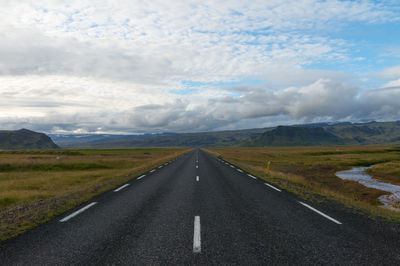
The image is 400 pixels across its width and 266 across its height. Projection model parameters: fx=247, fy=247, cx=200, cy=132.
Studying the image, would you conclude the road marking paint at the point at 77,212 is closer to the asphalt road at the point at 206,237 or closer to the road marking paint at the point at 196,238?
the asphalt road at the point at 206,237

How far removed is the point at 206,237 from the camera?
19.5 feet

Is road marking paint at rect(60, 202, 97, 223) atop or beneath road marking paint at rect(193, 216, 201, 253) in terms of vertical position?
beneath

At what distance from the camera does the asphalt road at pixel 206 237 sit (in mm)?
4832

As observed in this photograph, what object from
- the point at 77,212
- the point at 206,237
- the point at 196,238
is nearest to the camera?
the point at 196,238

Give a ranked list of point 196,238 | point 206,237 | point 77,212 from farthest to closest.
→ point 77,212, point 206,237, point 196,238

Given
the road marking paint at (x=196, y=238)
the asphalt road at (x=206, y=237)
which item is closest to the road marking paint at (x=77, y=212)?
the asphalt road at (x=206, y=237)

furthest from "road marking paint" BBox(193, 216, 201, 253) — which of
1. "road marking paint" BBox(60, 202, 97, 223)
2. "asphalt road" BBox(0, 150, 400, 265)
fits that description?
"road marking paint" BBox(60, 202, 97, 223)

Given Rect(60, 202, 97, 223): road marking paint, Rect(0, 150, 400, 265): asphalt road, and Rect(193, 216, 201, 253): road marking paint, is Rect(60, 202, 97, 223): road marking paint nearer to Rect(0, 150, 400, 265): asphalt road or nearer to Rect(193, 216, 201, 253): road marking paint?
Rect(0, 150, 400, 265): asphalt road

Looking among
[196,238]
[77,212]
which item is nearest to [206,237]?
[196,238]

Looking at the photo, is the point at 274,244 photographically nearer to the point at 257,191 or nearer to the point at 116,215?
the point at 116,215

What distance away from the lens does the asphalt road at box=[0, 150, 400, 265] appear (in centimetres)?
483

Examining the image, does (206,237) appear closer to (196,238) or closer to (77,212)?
(196,238)

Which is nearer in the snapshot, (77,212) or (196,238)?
(196,238)

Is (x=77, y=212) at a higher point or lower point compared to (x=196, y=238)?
lower
